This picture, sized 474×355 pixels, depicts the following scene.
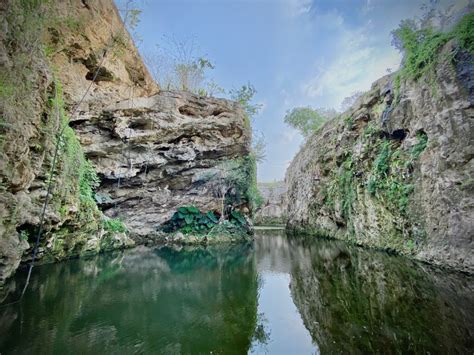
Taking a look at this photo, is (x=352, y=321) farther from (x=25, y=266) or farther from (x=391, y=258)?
(x=25, y=266)

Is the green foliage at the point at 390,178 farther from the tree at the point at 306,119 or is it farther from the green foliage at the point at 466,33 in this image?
the tree at the point at 306,119

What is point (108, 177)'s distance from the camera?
1084cm

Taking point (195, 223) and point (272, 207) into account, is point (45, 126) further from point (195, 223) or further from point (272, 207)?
point (272, 207)

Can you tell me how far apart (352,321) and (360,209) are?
325 inches

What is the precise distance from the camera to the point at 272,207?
102 ft

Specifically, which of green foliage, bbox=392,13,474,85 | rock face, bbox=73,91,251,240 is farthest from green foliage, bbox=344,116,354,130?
rock face, bbox=73,91,251,240

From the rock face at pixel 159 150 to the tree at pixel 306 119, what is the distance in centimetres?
1649

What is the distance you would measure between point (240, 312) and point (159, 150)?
971 centimetres

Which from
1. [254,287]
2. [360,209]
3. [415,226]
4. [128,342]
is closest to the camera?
[128,342]

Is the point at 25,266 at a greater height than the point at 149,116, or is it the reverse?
the point at 149,116

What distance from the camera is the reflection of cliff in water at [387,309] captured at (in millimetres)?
2371

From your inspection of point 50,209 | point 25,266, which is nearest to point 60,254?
point 25,266

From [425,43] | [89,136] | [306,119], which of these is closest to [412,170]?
[425,43]

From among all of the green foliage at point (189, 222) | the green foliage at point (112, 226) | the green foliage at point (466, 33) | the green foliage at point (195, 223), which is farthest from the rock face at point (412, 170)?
the green foliage at point (112, 226)
